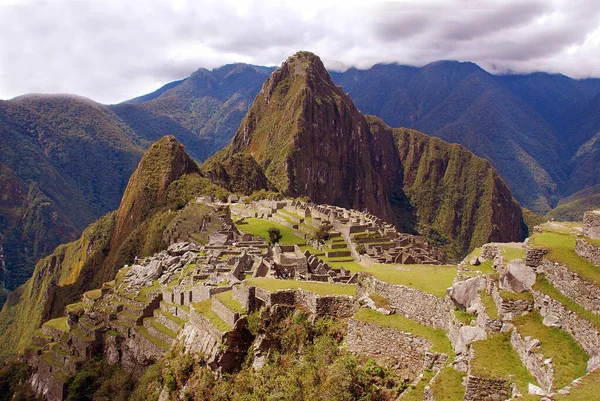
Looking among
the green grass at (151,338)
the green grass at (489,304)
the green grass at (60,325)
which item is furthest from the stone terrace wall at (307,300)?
the green grass at (60,325)

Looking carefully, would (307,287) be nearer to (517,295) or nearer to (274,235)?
(517,295)

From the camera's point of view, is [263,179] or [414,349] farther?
[263,179]

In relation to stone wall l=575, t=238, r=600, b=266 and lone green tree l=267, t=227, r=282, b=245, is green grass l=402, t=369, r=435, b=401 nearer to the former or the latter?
stone wall l=575, t=238, r=600, b=266

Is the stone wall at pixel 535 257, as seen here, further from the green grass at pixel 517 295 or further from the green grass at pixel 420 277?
the green grass at pixel 420 277

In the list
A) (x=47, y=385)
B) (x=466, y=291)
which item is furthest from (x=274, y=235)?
(x=466, y=291)

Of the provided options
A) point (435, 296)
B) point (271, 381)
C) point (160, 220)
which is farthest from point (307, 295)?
point (160, 220)

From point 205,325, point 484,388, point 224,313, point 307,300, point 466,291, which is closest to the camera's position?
point 484,388

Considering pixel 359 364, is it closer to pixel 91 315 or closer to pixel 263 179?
pixel 91 315
